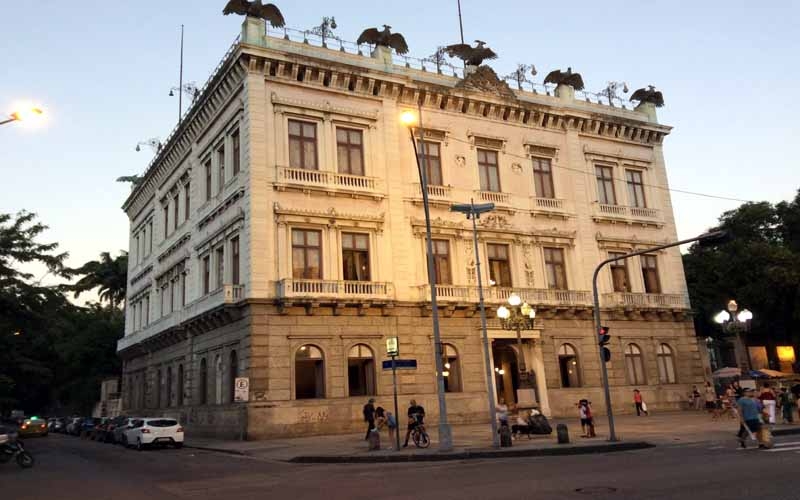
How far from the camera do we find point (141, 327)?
46.9m

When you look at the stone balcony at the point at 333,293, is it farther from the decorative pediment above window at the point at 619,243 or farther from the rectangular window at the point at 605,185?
the rectangular window at the point at 605,185

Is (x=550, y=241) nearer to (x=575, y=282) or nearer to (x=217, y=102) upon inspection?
(x=575, y=282)

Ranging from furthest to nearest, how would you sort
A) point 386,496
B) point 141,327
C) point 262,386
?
point 141,327, point 262,386, point 386,496

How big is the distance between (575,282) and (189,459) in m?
23.1

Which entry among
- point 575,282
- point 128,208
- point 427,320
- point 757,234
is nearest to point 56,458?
Answer: point 427,320

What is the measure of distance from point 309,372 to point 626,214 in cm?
2176

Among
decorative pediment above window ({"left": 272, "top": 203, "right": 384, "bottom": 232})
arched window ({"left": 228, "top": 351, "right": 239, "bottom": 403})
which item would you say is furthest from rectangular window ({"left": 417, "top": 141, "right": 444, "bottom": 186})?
arched window ({"left": 228, "top": 351, "right": 239, "bottom": 403})

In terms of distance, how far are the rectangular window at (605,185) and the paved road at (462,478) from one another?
21.9 m

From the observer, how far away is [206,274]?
35312 mm

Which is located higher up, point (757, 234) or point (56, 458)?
point (757, 234)

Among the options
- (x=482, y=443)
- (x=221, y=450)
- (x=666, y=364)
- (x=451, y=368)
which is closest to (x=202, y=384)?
(x=221, y=450)

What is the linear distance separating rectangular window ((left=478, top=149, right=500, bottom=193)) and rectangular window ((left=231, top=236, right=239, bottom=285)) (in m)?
13.4

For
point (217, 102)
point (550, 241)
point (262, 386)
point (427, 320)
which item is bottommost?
point (262, 386)

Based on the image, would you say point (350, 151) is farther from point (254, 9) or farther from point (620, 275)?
point (620, 275)
